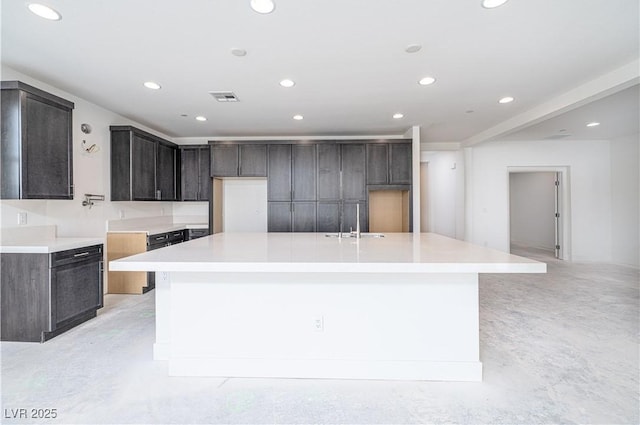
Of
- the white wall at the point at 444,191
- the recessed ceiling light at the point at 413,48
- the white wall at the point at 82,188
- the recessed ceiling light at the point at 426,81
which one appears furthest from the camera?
the white wall at the point at 444,191

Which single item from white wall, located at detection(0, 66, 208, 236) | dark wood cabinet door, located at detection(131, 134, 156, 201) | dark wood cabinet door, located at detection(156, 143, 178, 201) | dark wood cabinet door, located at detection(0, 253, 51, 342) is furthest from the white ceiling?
dark wood cabinet door, located at detection(0, 253, 51, 342)

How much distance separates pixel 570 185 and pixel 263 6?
7224 millimetres

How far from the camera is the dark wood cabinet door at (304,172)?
508cm

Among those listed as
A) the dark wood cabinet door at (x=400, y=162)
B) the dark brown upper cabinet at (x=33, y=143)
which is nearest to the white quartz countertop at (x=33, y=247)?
the dark brown upper cabinet at (x=33, y=143)

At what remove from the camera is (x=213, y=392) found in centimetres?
188

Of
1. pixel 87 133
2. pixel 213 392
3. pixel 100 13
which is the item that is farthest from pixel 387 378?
pixel 87 133

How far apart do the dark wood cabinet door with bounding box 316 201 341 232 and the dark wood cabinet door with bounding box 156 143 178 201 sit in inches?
98.6

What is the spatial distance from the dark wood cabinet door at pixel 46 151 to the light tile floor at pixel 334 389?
4.53 feet

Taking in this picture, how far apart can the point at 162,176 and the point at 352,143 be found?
3.14 m

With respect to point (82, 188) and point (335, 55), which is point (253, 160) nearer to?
point (82, 188)

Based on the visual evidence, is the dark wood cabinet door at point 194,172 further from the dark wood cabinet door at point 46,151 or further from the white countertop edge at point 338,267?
the white countertop edge at point 338,267

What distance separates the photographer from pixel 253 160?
16.8ft

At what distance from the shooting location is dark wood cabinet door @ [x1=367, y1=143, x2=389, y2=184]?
5020 mm

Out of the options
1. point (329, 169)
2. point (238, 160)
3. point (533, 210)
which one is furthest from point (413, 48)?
point (533, 210)
